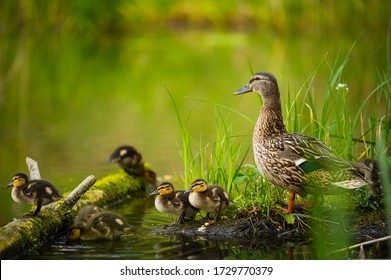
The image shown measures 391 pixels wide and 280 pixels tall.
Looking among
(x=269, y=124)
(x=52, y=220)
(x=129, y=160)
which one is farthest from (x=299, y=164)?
(x=129, y=160)

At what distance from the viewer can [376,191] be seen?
609cm

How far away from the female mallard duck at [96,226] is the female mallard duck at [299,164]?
1.06 meters

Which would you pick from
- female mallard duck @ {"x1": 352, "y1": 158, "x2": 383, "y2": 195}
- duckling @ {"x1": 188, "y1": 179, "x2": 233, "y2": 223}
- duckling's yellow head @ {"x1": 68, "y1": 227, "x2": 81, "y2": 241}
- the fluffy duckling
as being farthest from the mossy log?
female mallard duck @ {"x1": 352, "y1": 158, "x2": 383, "y2": 195}

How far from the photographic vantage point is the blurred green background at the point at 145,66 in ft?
34.7

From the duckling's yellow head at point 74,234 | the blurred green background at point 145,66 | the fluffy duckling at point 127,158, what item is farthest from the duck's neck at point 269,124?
the fluffy duckling at point 127,158

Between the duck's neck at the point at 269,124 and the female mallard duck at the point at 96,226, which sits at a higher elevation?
the duck's neck at the point at 269,124

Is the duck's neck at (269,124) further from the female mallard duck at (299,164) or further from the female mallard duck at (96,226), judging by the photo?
the female mallard duck at (96,226)

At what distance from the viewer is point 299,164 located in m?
5.73

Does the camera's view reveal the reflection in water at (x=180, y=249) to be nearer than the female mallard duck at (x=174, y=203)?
Yes

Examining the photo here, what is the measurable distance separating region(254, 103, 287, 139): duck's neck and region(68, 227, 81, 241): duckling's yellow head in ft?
4.49

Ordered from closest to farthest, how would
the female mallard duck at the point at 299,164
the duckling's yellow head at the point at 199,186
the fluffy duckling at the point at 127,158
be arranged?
1. the female mallard duck at the point at 299,164
2. the duckling's yellow head at the point at 199,186
3. the fluffy duckling at the point at 127,158

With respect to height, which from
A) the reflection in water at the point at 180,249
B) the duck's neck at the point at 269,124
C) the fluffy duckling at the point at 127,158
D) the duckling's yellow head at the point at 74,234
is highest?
→ the duck's neck at the point at 269,124

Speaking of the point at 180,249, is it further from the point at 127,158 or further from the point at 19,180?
the point at 127,158

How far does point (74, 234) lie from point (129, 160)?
2212 millimetres
